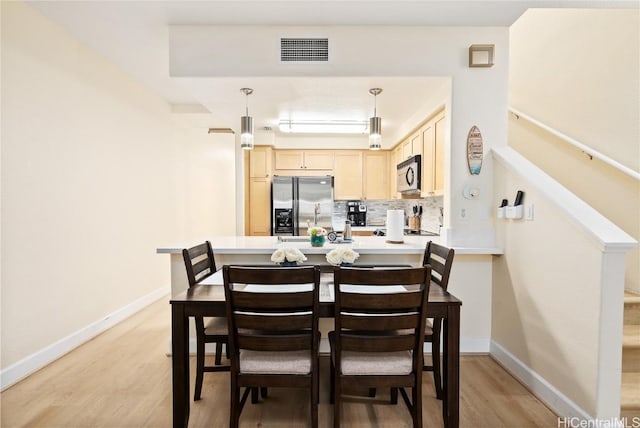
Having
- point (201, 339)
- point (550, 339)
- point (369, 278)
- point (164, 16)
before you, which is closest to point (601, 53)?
point (550, 339)

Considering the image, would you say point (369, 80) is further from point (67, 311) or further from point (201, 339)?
point (67, 311)

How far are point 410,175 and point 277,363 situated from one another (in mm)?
3041

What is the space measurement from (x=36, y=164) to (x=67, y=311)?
1175 mm

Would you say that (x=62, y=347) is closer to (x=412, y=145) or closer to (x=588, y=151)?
(x=412, y=145)

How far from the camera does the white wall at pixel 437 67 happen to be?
8.24 feet

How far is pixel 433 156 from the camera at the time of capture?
10.6ft

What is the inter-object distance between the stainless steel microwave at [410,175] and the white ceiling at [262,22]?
757 mm

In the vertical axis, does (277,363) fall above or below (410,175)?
below

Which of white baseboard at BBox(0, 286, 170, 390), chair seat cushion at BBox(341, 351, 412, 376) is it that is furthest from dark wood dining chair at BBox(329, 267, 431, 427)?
white baseboard at BBox(0, 286, 170, 390)

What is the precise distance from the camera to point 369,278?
54.7 inches

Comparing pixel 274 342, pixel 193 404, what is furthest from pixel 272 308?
pixel 193 404

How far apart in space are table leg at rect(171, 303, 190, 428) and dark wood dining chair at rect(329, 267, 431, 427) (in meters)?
0.75

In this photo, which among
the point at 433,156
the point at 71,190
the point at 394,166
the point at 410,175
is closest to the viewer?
the point at 71,190

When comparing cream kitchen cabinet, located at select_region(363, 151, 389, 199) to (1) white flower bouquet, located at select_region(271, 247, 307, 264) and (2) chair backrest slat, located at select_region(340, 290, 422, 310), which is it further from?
(2) chair backrest slat, located at select_region(340, 290, 422, 310)
